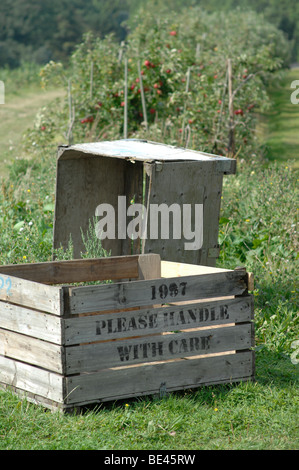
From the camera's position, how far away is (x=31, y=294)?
132 inches

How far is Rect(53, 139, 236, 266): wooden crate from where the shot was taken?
173 inches

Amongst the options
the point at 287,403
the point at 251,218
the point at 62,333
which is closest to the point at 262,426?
the point at 287,403

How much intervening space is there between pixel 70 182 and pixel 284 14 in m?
54.3

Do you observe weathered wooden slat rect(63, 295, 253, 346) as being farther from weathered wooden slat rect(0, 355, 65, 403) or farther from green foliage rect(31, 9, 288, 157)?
green foliage rect(31, 9, 288, 157)

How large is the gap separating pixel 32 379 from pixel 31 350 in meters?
0.16

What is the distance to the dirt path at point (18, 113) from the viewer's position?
583 inches

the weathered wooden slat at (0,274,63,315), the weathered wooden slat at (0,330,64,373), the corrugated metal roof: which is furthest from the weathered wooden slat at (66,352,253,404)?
the corrugated metal roof

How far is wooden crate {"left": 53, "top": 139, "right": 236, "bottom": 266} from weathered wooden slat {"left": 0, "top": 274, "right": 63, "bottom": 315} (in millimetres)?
1181

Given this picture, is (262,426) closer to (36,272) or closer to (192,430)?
(192,430)

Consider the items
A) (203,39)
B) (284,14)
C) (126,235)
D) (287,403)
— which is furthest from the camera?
(284,14)

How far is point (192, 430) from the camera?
3143 mm

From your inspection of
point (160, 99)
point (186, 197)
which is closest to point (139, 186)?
point (186, 197)

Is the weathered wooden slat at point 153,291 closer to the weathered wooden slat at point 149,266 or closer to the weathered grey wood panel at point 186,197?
the weathered wooden slat at point 149,266

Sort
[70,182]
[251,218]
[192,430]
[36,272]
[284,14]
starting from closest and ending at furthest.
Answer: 1. [192,430]
2. [36,272]
3. [70,182]
4. [251,218]
5. [284,14]
